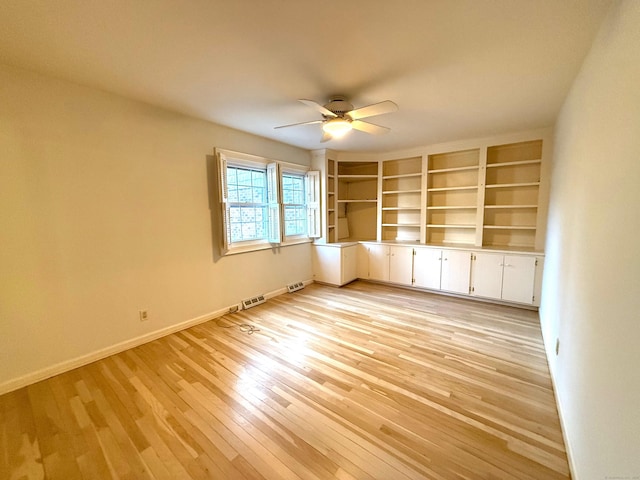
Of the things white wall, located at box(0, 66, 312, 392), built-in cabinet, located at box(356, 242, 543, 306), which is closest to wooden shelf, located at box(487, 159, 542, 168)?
built-in cabinet, located at box(356, 242, 543, 306)

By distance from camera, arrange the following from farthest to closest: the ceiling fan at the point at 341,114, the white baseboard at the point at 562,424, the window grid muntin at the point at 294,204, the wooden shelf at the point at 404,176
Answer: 1. the wooden shelf at the point at 404,176
2. the window grid muntin at the point at 294,204
3. the ceiling fan at the point at 341,114
4. the white baseboard at the point at 562,424

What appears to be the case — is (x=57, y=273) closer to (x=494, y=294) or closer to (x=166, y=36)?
(x=166, y=36)

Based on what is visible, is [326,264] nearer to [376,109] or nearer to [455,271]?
[455,271]

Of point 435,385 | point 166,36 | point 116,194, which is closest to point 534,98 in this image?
point 435,385

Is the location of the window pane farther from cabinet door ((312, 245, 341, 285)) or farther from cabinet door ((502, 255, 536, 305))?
cabinet door ((502, 255, 536, 305))

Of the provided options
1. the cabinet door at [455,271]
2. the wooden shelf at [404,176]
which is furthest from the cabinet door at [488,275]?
the wooden shelf at [404,176]

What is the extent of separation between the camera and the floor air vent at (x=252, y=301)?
149 inches

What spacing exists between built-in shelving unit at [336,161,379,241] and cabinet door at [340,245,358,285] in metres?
0.55

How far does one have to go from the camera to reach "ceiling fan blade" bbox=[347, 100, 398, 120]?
6.85 feet

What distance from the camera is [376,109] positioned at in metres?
2.20

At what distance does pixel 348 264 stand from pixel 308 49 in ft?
11.9

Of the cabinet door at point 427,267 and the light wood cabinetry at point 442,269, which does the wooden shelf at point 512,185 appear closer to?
the light wood cabinetry at point 442,269

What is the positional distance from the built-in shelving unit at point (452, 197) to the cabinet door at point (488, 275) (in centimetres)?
60

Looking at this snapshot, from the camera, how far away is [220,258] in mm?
3520
